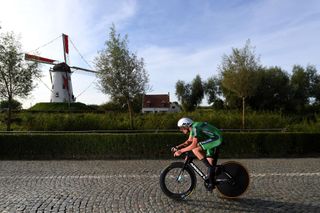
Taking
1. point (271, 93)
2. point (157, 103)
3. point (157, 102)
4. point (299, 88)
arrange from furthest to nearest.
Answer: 1. point (157, 102)
2. point (157, 103)
3. point (299, 88)
4. point (271, 93)

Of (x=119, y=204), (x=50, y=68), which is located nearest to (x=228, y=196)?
(x=119, y=204)

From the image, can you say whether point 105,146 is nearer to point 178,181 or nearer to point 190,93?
point 178,181

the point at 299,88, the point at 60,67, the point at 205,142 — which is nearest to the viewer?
the point at 205,142

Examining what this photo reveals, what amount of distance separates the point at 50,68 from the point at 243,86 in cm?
4131

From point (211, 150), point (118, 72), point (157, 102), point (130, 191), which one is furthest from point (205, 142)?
point (157, 102)

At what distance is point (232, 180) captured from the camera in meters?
5.91

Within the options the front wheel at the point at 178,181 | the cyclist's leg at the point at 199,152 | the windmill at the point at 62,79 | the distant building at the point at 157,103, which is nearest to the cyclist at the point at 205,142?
the cyclist's leg at the point at 199,152

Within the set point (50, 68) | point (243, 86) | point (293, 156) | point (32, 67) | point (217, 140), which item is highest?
point (50, 68)

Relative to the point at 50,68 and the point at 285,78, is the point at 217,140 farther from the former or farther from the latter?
the point at 50,68

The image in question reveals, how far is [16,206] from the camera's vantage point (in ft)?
17.9

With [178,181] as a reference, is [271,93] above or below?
above

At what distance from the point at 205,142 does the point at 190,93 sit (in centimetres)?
5061

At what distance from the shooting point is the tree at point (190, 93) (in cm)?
5534

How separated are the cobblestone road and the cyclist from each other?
0.67 meters
